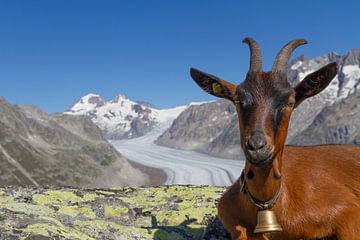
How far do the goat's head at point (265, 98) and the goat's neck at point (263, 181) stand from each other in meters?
0.27

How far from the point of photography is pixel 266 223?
21.9ft

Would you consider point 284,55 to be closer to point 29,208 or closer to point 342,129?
point 29,208

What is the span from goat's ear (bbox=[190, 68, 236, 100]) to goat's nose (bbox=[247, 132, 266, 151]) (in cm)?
142

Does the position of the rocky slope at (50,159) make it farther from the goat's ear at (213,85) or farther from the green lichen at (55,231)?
the goat's ear at (213,85)

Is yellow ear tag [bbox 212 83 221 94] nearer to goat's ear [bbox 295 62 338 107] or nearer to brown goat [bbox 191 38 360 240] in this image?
brown goat [bbox 191 38 360 240]

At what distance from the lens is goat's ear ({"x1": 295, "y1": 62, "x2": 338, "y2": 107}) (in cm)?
707

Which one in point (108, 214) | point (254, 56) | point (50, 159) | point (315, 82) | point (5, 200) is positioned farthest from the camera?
point (50, 159)

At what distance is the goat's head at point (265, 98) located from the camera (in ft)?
20.4

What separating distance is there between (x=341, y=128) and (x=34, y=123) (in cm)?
13282

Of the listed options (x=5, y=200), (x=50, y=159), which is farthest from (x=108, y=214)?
(x=50, y=159)

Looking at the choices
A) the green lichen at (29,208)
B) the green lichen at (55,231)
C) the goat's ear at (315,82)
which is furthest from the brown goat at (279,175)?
the green lichen at (29,208)

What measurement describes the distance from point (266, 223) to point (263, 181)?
66 centimetres

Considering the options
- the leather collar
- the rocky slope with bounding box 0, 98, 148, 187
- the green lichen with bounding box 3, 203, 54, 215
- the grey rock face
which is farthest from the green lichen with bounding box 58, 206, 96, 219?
the grey rock face

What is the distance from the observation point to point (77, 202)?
446 inches
